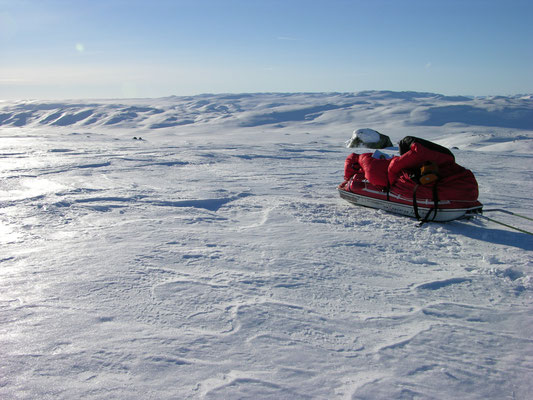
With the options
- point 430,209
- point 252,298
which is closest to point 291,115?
point 430,209

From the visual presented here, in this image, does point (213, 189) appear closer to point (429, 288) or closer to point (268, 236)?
point (268, 236)

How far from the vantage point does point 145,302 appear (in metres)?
2.23

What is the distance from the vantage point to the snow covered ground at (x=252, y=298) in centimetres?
166

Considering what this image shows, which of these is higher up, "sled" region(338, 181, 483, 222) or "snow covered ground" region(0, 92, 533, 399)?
"sled" region(338, 181, 483, 222)

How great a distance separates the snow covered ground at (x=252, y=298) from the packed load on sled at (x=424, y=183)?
0.18 m

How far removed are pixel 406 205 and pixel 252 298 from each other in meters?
2.30

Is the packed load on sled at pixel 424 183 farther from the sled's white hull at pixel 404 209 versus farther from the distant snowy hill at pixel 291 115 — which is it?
the distant snowy hill at pixel 291 115

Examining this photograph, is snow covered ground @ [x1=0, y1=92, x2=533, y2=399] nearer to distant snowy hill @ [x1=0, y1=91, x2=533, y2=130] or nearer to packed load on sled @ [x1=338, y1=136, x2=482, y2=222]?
packed load on sled @ [x1=338, y1=136, x2=482, y2=222]

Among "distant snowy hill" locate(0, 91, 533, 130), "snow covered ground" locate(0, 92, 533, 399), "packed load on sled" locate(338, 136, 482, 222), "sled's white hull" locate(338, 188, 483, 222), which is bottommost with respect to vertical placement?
"snow covered ground" locate(0, 92, 533, 399)

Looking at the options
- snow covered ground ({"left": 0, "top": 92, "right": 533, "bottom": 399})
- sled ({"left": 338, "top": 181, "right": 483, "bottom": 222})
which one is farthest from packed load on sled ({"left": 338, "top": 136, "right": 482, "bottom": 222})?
snow covered ground ({"left": 0, "top": 92, "right": 533, "bottom": 399})

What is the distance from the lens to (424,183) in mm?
3672

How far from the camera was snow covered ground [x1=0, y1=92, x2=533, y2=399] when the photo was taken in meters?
1.66

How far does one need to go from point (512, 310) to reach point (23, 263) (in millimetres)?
3202

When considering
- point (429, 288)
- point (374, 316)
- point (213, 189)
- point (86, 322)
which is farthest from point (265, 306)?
point (213, 189)
